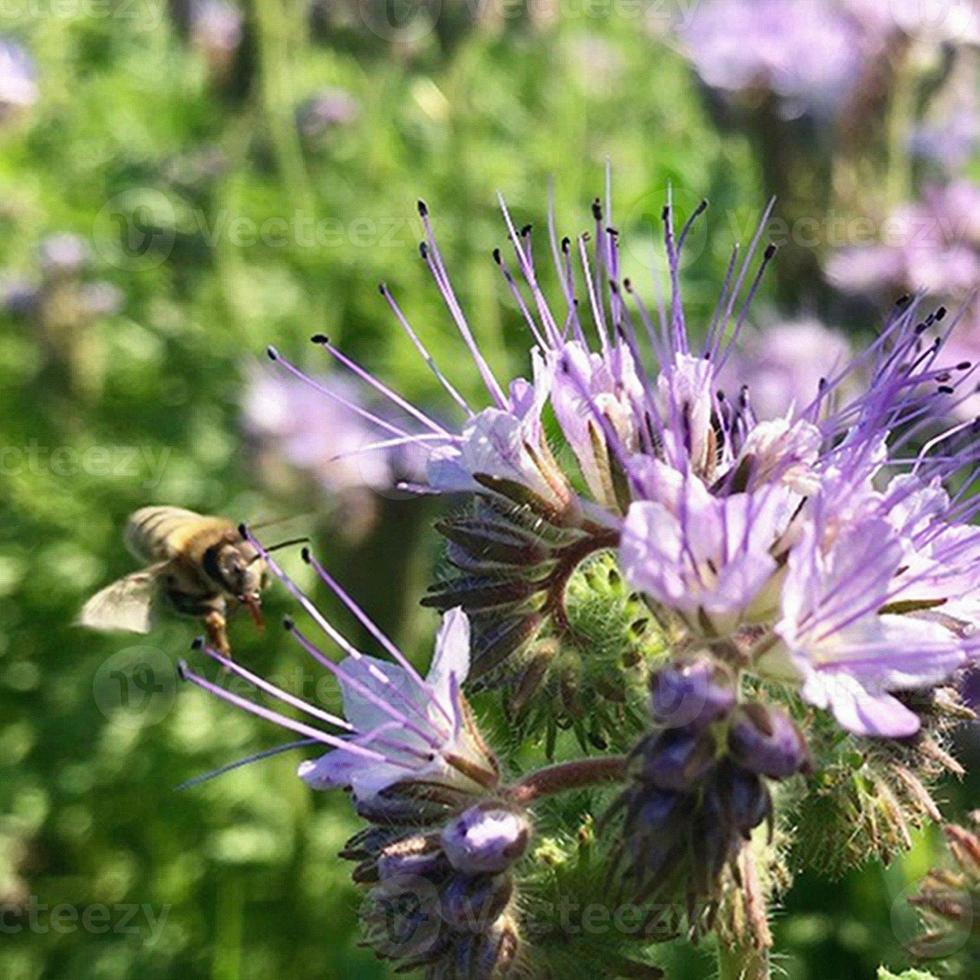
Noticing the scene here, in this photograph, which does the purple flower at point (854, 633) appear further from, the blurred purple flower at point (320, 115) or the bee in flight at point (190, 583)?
the blurred purple flower at point (320, 115)

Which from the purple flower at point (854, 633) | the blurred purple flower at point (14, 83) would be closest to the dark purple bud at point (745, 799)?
the purple flower at point (854, 633)

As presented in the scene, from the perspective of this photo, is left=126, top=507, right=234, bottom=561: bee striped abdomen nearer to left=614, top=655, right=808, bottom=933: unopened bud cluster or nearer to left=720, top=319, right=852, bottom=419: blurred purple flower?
left=614, top=655, right=808, bottom=933: unopened bud cluster

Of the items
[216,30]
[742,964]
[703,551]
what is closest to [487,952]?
[742,964]

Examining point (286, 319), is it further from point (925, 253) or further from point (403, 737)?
point (403, 737)

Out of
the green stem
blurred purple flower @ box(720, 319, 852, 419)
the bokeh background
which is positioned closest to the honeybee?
the bokeh background

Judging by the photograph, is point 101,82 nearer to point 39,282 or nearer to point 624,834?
point 39,282
